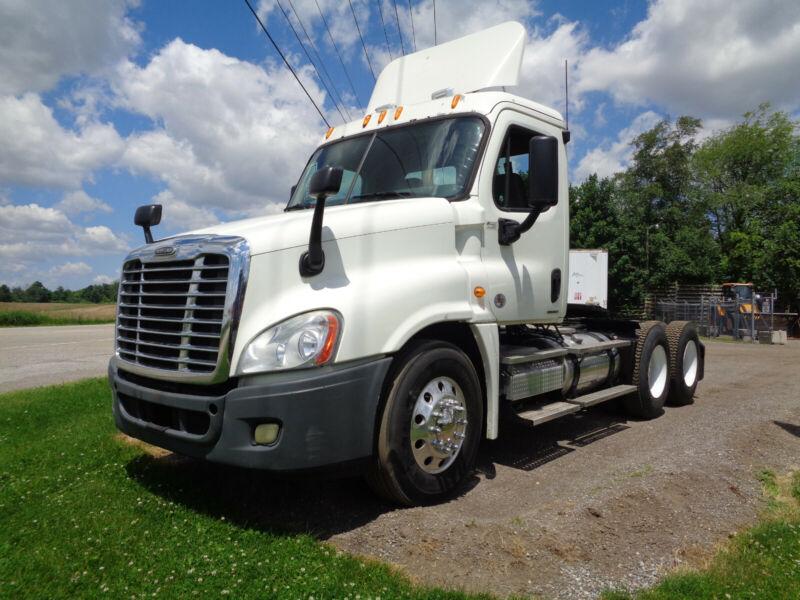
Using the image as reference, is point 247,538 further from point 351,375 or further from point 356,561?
point 351,375

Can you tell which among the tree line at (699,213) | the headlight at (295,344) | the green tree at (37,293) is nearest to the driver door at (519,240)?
the headlight at (295,344)

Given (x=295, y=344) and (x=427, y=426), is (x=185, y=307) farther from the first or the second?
(x=427, y=426)

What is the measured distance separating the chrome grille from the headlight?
0.16m

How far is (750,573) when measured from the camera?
3.09 metres

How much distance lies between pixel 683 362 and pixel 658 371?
63cm

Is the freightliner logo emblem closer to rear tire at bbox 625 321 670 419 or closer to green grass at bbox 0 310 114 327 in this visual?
rear tire at bbox 625 321 670 419

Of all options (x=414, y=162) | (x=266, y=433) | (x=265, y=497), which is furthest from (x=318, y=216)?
(x=265, y=497)

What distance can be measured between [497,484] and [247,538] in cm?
199

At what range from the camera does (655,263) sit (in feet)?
132

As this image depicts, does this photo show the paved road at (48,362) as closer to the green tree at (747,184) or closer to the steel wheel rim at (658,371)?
the steel wheel rim at (658,371)

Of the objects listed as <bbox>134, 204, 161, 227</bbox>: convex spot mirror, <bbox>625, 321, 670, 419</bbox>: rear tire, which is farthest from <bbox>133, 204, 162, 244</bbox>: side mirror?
<bbox>625, 321, 670, 419</bbox>: rear tire

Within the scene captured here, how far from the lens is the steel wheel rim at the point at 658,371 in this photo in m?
7.25

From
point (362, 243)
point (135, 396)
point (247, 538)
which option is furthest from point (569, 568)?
point (135, 396)

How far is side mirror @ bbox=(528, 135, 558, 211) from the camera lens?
4.26 meters
